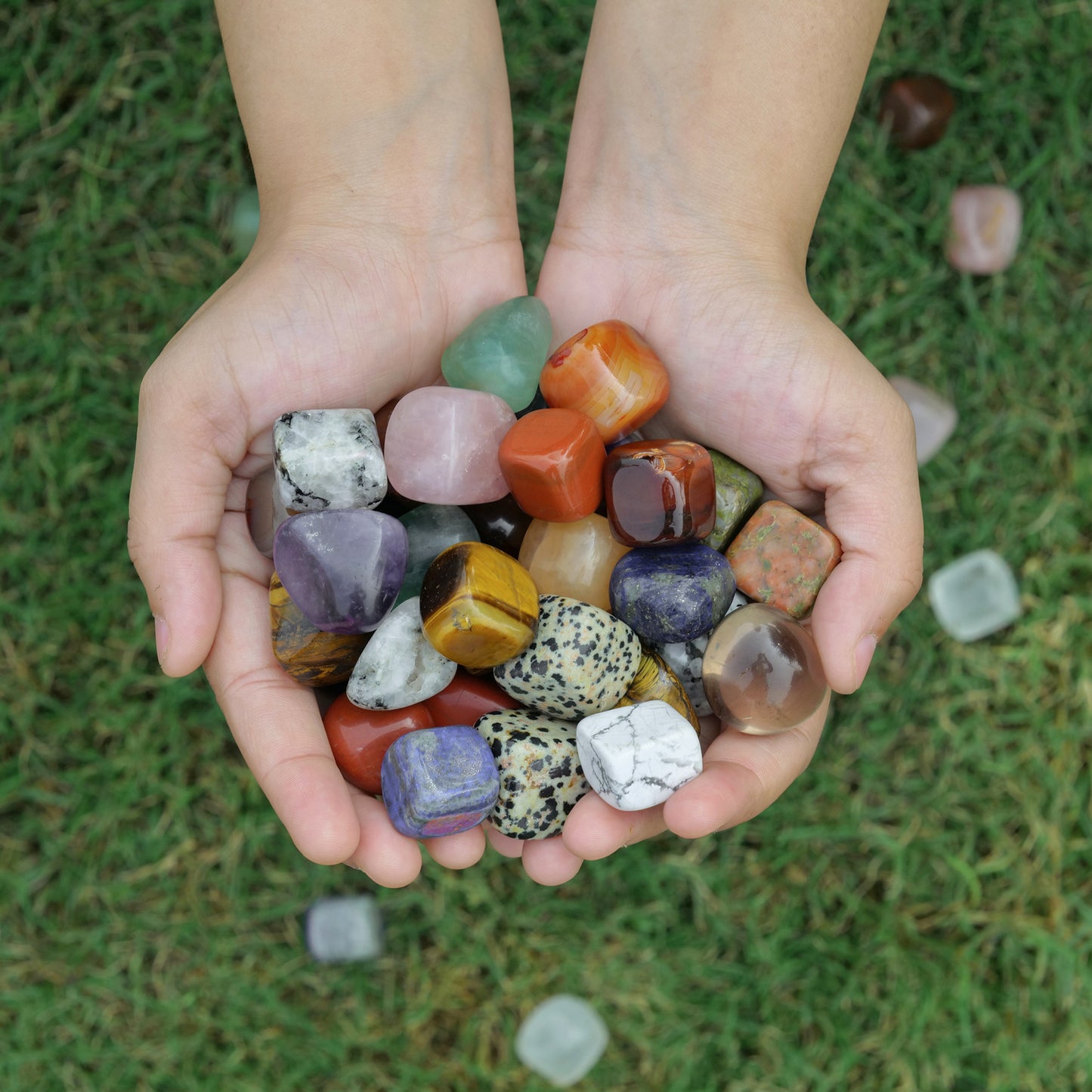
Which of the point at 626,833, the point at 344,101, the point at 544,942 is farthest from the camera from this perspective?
the point at 544,942

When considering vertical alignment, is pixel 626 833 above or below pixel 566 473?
below

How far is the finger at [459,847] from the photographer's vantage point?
1510mm

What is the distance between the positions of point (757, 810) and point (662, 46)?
3.92 ft

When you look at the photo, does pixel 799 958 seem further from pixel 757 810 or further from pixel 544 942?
pixel 757 810

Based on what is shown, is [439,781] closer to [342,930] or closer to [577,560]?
[577,560]

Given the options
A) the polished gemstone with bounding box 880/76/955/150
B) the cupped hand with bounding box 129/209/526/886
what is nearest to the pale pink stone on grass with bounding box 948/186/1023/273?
the polished gemstone with bounding box 880/76/955/150

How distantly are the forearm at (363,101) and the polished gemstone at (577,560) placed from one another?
56 cm

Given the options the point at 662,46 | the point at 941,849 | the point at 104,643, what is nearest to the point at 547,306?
the point at 662,46

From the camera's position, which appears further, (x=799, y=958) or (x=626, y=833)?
(x=799, y=958)

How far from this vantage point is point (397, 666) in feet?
4.96

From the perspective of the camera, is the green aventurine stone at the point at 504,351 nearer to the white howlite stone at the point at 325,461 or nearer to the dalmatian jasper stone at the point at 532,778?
the white howlite stone at the point at 325,461

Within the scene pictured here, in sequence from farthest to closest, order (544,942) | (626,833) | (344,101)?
(544,942), (344,101), (626,833)

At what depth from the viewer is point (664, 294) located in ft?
5.75

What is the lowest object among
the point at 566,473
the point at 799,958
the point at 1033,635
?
the point at 799,958
